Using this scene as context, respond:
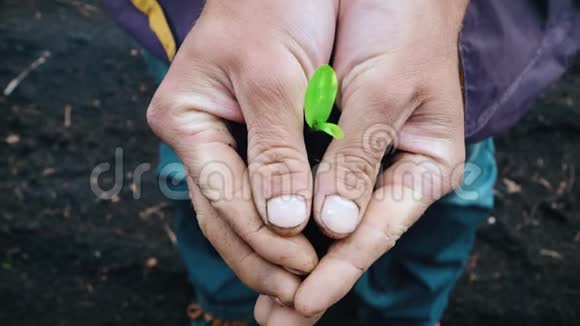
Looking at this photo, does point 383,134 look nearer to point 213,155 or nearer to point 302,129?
point 302,129

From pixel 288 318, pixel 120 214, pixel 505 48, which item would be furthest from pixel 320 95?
pixel 120 214

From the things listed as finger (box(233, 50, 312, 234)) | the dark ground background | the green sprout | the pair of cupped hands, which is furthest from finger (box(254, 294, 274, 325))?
the dark ground background

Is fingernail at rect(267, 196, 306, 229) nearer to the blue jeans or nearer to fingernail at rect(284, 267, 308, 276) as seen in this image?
fingernail at rect(284, 267, 308, 276)

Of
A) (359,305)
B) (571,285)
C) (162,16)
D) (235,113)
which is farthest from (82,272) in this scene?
(571,285)

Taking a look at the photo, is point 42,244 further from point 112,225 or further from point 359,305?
point 359,305

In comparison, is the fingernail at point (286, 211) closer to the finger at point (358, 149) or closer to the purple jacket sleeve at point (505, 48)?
the finger at point (358, 149)

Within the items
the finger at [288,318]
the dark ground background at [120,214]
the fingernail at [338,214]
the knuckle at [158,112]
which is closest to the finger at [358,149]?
the fingernail at [338,214]
